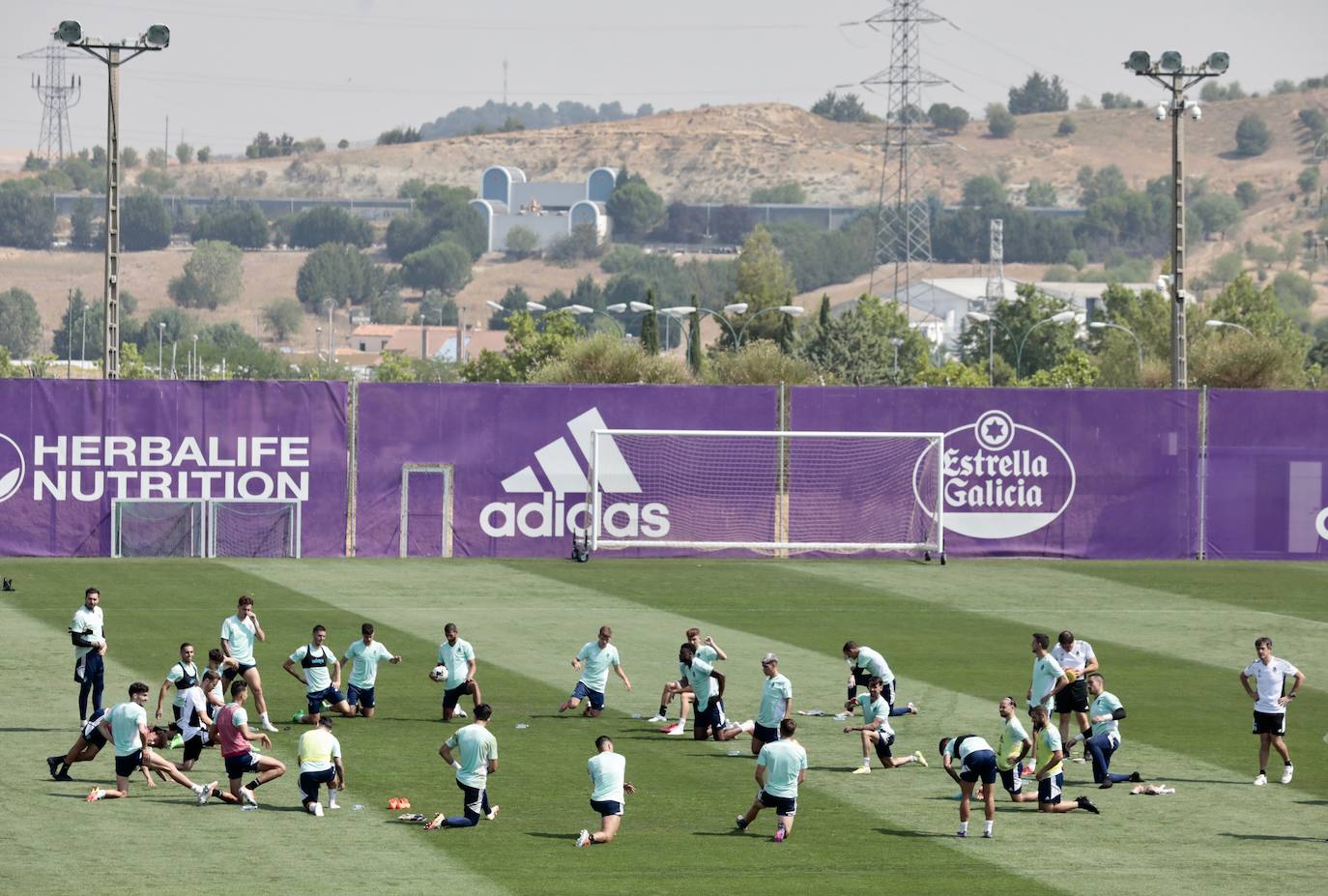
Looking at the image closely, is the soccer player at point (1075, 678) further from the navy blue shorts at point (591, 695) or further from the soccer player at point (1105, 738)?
the navy blue shorts at point (591, 695)

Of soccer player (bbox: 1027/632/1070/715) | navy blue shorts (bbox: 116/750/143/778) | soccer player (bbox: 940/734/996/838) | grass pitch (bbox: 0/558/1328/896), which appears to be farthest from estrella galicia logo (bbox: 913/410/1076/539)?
navy blue shorts (bbox: 116/750/143/778)

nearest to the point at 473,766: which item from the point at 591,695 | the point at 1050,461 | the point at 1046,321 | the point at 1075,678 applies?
the point at 591,695

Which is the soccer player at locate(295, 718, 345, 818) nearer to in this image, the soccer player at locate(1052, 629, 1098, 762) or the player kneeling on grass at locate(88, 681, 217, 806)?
the player kneeling on grass at locate(88, 681, 217, 806)

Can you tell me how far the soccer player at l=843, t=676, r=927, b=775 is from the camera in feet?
91.1

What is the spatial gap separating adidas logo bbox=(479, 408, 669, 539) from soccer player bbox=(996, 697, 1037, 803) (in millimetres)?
27112

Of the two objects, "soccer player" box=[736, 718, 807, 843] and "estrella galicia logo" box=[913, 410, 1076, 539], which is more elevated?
"estrella galicia logo" box=[913, 410, 1076, 539]

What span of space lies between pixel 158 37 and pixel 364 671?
2815 cm

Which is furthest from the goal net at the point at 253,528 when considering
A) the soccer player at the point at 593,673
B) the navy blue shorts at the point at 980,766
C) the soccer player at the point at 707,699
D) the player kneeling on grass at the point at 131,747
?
the navy blue shorts at the point at 980,766

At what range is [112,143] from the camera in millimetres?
52625

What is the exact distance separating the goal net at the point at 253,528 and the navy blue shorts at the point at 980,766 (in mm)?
30189

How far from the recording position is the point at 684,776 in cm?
2727

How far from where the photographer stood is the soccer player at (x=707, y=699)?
1162 inches

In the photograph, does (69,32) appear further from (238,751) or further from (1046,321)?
(1046,321)

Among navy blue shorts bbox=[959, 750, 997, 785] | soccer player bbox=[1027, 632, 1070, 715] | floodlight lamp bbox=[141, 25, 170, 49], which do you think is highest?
floodlight lamp bbox=[141, 25, 170, 49]
